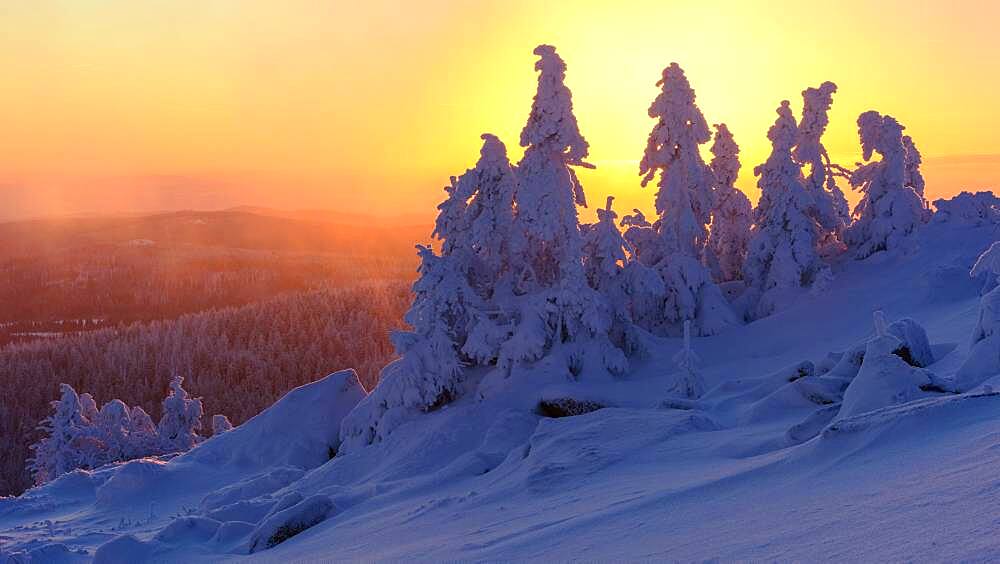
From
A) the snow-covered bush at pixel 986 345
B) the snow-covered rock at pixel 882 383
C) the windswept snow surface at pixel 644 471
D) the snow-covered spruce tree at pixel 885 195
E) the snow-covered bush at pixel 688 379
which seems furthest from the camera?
the snow-covered spruce tree at pixel 885 195

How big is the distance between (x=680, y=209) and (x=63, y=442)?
3691cm

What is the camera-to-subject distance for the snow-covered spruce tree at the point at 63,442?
136ft

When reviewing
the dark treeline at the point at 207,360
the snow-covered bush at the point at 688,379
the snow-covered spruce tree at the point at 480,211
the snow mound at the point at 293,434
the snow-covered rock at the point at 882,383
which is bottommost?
the dark treeline at the point at 207,360

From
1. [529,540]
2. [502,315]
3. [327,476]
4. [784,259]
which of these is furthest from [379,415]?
[784,259]

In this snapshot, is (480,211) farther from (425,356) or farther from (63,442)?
(63,442)

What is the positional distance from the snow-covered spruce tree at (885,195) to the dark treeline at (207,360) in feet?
226

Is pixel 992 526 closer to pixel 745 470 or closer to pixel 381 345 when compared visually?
pixel 745 470

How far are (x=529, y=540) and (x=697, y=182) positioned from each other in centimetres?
2673

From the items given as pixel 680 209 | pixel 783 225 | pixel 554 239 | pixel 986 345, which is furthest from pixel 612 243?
pixel 986 345

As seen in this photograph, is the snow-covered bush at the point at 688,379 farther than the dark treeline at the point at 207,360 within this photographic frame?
No

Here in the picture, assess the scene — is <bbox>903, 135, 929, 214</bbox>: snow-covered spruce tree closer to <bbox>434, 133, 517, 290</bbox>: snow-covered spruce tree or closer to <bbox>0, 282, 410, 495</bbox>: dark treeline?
<bbox>434, 133, 517, 290</bbox>: snow-covered spruce tree

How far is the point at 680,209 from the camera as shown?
108 feet

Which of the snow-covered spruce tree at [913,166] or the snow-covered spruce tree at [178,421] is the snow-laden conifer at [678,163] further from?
the snow-covered spruce tree at [178,421]

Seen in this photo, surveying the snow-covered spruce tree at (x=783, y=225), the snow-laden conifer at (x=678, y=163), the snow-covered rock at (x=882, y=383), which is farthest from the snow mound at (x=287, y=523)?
the snow-covered spruce tree at (x=783, y=225)
